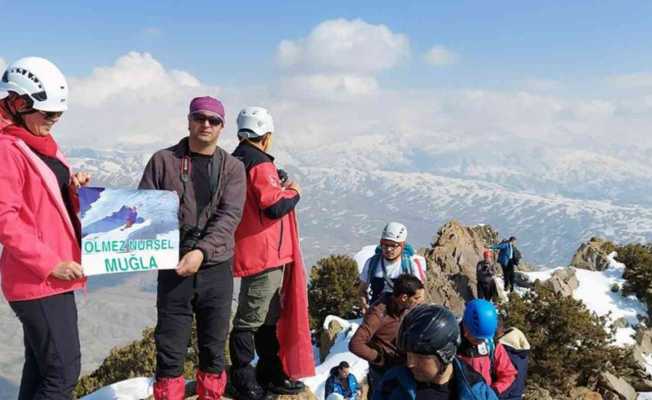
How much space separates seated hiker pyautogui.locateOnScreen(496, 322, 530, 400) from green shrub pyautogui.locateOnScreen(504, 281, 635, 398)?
890cm

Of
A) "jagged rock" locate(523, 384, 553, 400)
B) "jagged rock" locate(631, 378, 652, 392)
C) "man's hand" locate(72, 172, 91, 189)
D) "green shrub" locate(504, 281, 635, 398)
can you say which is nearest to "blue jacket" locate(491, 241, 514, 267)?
"green shrub" locate(504, 281, 635, 398)

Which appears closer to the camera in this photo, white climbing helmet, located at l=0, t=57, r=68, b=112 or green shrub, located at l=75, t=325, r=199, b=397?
white climbing helmet, located at l=0, t=57, r=68, b=112

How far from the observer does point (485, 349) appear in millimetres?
5000

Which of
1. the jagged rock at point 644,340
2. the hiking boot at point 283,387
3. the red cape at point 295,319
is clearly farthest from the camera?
the jagged rock at point 644,340

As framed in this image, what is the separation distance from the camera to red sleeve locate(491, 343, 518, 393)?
496cm

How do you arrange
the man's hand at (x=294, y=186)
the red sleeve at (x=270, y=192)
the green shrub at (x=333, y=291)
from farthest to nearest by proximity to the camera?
the green shrub at (x=333, y=291) < the man's hand at (x=294, y=186) < the red sleeve at (x=270, y=192)

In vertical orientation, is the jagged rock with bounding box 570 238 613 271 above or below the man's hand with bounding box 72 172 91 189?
below

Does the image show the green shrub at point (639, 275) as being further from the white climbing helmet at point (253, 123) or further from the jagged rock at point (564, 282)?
the white climbing helmet at point (253, 123)

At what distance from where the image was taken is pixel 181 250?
423 cm

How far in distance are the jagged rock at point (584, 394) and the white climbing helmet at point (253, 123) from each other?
12472 mm

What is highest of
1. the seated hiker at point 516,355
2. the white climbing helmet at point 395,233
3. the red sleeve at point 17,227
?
the red sleeve at point 17,227

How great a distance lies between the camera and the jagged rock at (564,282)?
855 inches

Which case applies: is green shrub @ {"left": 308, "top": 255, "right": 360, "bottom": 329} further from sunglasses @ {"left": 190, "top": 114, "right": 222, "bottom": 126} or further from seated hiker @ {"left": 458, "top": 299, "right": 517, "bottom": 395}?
sunglasses @ {"left": 190, "top": 114, "right": 222, "bottom": 126}

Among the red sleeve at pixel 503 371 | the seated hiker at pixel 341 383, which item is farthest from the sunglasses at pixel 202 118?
the seated hiker at pixel 341 383
